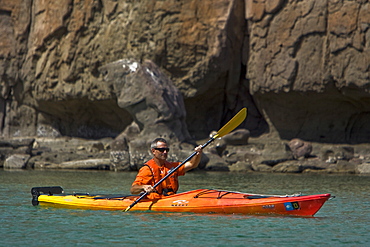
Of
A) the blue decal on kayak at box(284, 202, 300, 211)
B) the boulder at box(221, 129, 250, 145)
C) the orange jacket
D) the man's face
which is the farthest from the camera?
the boulder at box(221, 129, 250, 145)

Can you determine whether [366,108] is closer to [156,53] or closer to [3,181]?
[156,53]

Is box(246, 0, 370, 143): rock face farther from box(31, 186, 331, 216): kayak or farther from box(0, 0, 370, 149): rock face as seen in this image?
box(31, 186, 331, 216): kayak

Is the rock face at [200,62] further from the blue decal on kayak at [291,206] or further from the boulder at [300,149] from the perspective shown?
the blue decal on kayak at [291,206]

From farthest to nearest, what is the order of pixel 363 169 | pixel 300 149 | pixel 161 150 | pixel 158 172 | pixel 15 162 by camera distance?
pixel 300 149, pixel 15 162, pixel 363 169, pixel 158 172, pixel 161 150

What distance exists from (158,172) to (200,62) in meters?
13.0

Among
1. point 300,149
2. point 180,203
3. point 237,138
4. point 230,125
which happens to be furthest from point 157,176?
point 237,138

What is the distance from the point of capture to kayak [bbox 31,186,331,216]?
7469 mm

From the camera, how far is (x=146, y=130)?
690 inches

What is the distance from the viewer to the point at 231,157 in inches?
720

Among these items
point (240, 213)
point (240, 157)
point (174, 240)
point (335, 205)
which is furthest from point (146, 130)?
point (174, 240)

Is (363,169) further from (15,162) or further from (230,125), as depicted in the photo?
(15,162)

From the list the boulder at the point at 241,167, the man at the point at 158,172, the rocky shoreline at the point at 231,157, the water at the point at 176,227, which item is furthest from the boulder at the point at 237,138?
the man at the point at 158,172

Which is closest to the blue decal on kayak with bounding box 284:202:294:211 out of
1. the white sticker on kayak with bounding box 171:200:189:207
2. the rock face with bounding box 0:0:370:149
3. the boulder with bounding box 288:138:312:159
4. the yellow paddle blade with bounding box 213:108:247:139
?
the white sticker on kayak with bounding box 171:200:189:207

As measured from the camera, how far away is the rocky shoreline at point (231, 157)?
16500mm
